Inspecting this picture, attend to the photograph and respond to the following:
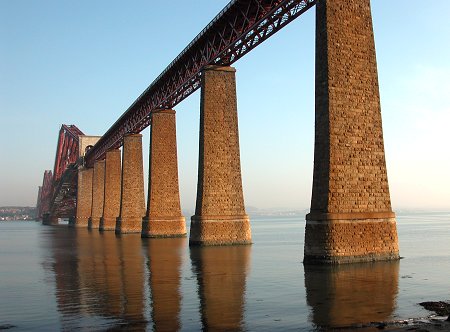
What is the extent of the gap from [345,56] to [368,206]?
263 inches

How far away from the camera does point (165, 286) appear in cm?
2148

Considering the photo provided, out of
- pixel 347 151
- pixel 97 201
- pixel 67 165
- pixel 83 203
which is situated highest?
pixel 67 165

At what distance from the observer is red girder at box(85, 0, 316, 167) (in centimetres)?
3369

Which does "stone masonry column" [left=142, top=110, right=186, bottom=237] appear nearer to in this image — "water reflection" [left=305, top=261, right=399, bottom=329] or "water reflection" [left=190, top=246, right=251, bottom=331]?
"water reflection" [left=190, top=246, right=251, bottom=331]

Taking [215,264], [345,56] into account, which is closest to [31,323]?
[215,264]

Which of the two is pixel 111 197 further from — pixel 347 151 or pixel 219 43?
pixel 347 151

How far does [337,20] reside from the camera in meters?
26.1

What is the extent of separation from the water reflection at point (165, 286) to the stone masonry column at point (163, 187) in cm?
1072

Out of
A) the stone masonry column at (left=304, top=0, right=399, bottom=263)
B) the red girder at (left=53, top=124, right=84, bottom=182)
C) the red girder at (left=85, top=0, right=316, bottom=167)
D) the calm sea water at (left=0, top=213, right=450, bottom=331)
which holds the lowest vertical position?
the calm sea water at (left=0, top=213, right=450, bottom=331)

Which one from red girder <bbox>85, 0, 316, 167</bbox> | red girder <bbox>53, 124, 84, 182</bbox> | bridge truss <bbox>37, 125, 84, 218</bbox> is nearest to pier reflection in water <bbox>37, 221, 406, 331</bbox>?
red girder <bbox>85, 0, 316, 167</bbox>

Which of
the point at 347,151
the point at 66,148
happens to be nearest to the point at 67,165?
the point at 66,148

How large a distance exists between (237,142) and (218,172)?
8.31ft

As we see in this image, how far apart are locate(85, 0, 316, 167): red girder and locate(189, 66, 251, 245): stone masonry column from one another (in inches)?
81.5

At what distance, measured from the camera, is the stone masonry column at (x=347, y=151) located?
24.9 metres
